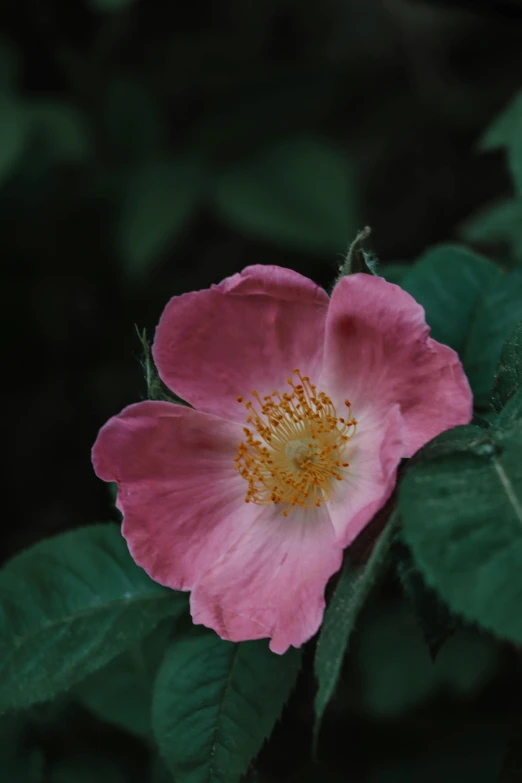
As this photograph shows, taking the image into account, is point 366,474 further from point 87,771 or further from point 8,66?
point 8,66

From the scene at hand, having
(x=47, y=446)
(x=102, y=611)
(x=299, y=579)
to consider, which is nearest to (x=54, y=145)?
(x=47, y=446)

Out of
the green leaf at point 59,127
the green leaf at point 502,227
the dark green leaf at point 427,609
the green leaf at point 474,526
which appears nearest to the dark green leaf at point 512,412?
the green leaf at point 474,526

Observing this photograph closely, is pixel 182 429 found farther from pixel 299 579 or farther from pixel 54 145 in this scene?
pixel 54 145

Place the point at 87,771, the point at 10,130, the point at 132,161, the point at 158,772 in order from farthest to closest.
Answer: the point at 132,161, the point at 10,130, the point at 87,771, the point at 158,772

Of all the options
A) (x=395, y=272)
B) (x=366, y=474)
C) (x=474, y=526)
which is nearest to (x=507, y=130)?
(x=395, y=272)

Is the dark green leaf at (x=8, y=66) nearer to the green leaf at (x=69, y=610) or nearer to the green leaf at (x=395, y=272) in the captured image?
the green leaf at (x=395, y=272)

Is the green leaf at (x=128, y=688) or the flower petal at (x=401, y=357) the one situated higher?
the flower petal at (x=401, y=357)

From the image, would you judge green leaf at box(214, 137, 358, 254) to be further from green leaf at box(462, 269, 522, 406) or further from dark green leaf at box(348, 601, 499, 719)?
green leaf at box(462, 269, 522, 406)

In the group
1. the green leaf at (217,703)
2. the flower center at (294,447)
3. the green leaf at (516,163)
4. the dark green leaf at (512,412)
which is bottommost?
the green leaf at (217,703)
